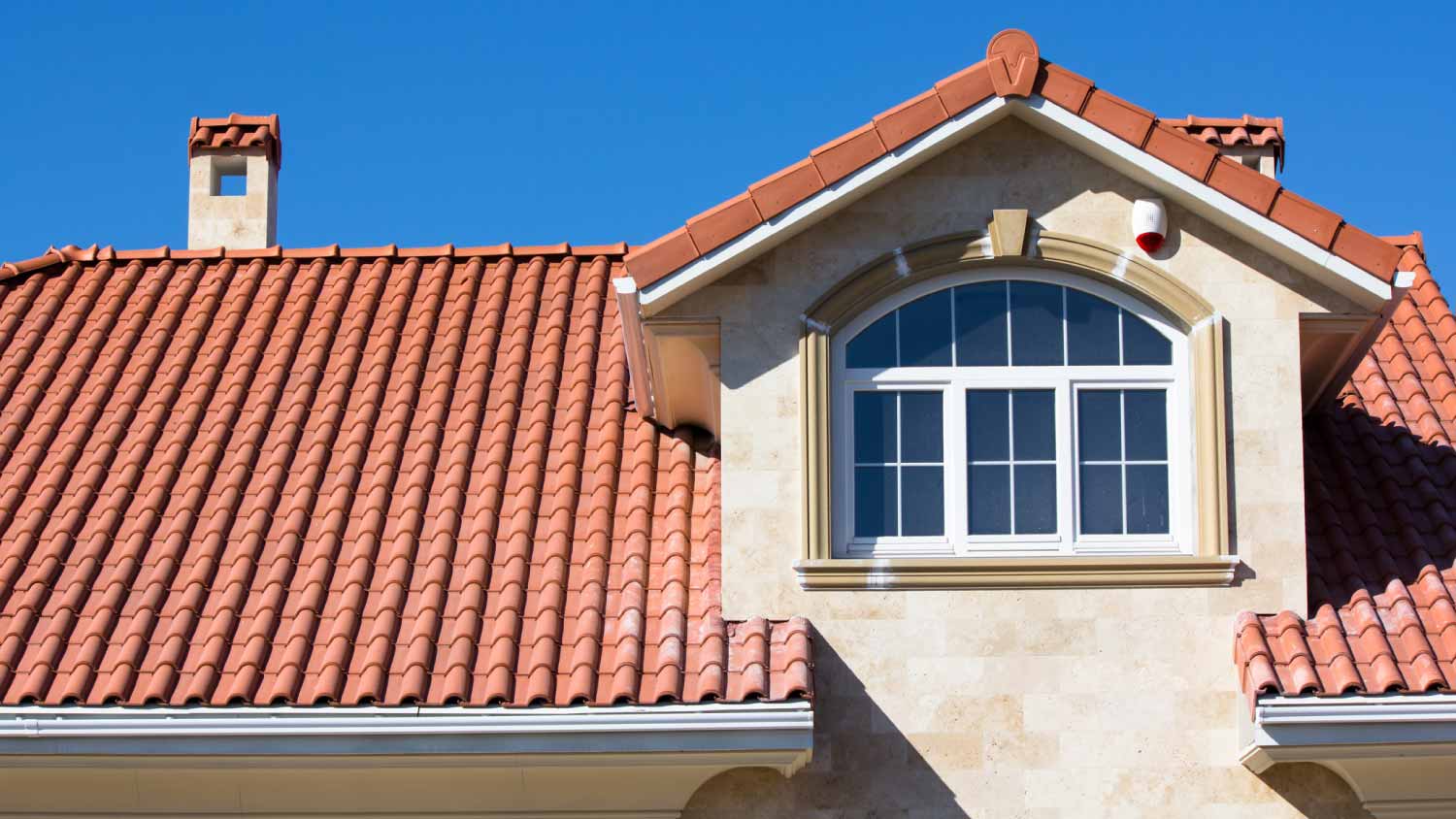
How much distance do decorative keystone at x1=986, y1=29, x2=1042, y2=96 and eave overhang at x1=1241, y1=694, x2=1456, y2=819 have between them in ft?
13.1

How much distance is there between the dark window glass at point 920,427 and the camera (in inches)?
501

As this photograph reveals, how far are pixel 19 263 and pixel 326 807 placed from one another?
7588 mm

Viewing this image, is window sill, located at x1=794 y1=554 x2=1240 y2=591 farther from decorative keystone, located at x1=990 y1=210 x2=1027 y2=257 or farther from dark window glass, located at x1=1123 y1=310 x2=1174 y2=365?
decorative keystone, located at x1=990 y1=210 x2=1027 y2=257

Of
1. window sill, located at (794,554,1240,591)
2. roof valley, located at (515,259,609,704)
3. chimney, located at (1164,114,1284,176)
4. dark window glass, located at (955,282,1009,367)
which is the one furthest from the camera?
chimney, located at (1164,114,1284,176)

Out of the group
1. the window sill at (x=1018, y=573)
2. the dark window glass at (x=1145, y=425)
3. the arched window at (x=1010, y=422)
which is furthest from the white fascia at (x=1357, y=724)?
the dark window glass at (x=1145, y=425)

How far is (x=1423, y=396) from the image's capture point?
49.0 ft

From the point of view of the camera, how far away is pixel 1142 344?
42.4ft

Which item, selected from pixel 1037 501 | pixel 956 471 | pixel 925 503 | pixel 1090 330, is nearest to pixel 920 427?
pixel 956 471

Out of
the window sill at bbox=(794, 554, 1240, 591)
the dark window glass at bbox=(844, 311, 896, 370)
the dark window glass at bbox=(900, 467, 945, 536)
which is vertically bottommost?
the window sill at bbox=(794, 554, 1240, 591)

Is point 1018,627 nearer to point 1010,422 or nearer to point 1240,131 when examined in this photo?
point 1010,422

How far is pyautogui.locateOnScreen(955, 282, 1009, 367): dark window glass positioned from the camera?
1285 centimetres

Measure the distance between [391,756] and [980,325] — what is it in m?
4.47

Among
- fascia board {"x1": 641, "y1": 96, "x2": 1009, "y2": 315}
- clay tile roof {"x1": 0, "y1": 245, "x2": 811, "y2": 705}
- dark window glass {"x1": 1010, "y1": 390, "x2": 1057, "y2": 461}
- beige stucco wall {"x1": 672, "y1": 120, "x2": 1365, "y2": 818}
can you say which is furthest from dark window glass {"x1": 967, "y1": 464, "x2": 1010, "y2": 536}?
fascia board {"x1": 641, "y1": 96, "x2": 1009, "y2": 315}

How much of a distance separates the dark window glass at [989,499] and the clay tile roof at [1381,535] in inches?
60.7
